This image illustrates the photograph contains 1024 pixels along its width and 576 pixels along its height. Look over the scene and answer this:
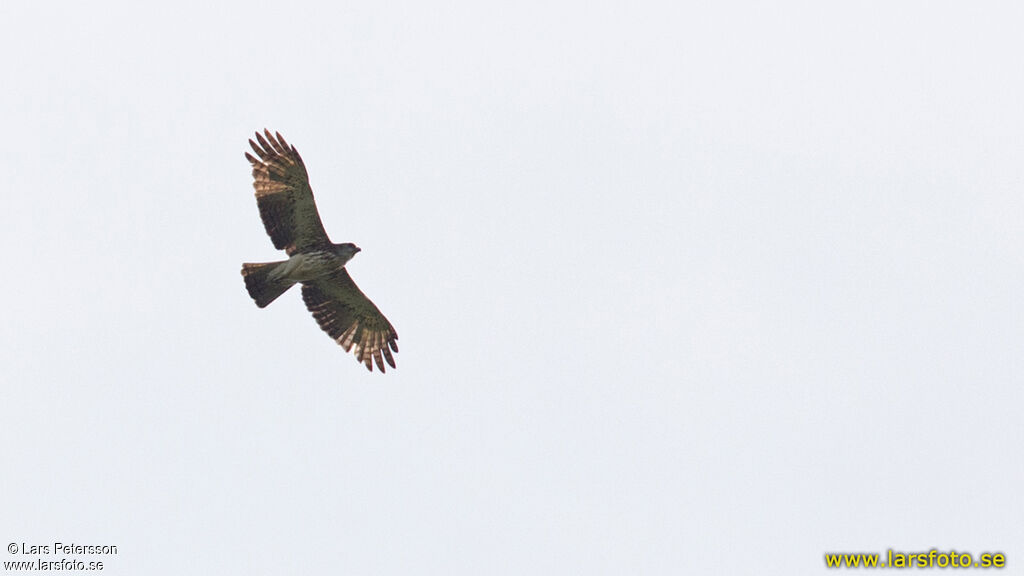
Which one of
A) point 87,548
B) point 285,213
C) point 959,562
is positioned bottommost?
point 959,562

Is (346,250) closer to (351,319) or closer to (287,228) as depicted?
(287,228)

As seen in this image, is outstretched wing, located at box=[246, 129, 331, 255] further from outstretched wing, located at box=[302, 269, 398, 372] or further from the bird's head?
outstretched wing, located at box=[302, 269, 398, 372]

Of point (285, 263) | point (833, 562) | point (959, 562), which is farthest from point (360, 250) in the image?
point (959, 562)

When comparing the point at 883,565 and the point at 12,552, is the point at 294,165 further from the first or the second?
the point at 883,565

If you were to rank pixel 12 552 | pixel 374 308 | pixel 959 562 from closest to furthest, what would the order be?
pixel 959 562, pixel 12 552, pixel 374 308

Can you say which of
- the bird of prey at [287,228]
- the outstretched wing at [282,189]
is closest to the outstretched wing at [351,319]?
the bird of prey at [287,228]

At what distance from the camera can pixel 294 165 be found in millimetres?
28797

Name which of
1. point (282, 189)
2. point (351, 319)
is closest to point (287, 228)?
point (282, 189)

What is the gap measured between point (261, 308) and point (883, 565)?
42.6ft

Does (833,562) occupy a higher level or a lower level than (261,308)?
lower

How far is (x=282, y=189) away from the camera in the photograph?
1138 inches

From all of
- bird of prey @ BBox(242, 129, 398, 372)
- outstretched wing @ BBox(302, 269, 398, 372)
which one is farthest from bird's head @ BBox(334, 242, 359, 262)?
outstretched wing @ BBox(302, 269, 398, 372)

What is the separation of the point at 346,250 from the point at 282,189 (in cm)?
176

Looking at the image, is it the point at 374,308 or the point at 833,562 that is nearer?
the point at 833,562
